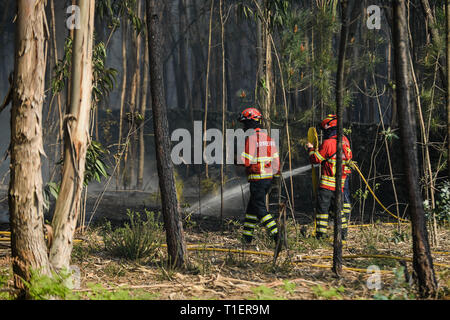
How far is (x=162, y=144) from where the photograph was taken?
5.34m

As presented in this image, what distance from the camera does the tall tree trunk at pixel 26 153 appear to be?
4.20 m

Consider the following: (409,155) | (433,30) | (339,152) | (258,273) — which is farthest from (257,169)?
(409,155)

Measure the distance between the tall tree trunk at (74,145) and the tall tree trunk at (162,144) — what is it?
897mm

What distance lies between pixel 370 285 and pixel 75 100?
3.01m

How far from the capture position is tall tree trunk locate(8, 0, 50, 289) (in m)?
4.20

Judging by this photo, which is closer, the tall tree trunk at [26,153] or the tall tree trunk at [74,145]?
the tall tree trunk at [26,153]

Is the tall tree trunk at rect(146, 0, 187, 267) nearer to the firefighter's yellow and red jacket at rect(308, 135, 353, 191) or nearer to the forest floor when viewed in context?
the forest floor

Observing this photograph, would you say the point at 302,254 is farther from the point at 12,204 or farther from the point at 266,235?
the point at 12,204

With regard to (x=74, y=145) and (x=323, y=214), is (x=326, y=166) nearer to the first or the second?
(x=323, y=214)

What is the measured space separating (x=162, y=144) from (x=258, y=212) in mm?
2228

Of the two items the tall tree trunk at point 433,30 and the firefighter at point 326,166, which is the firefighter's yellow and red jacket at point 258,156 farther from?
the tall tree trunk at point 433,30

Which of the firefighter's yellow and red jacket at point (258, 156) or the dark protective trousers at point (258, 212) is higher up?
the firefighter's yellow and red jacket at point (258, 156)

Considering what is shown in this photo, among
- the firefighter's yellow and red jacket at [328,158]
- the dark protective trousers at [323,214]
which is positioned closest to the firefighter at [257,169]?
the firefighter's yellow and red jacket at [328,158]
